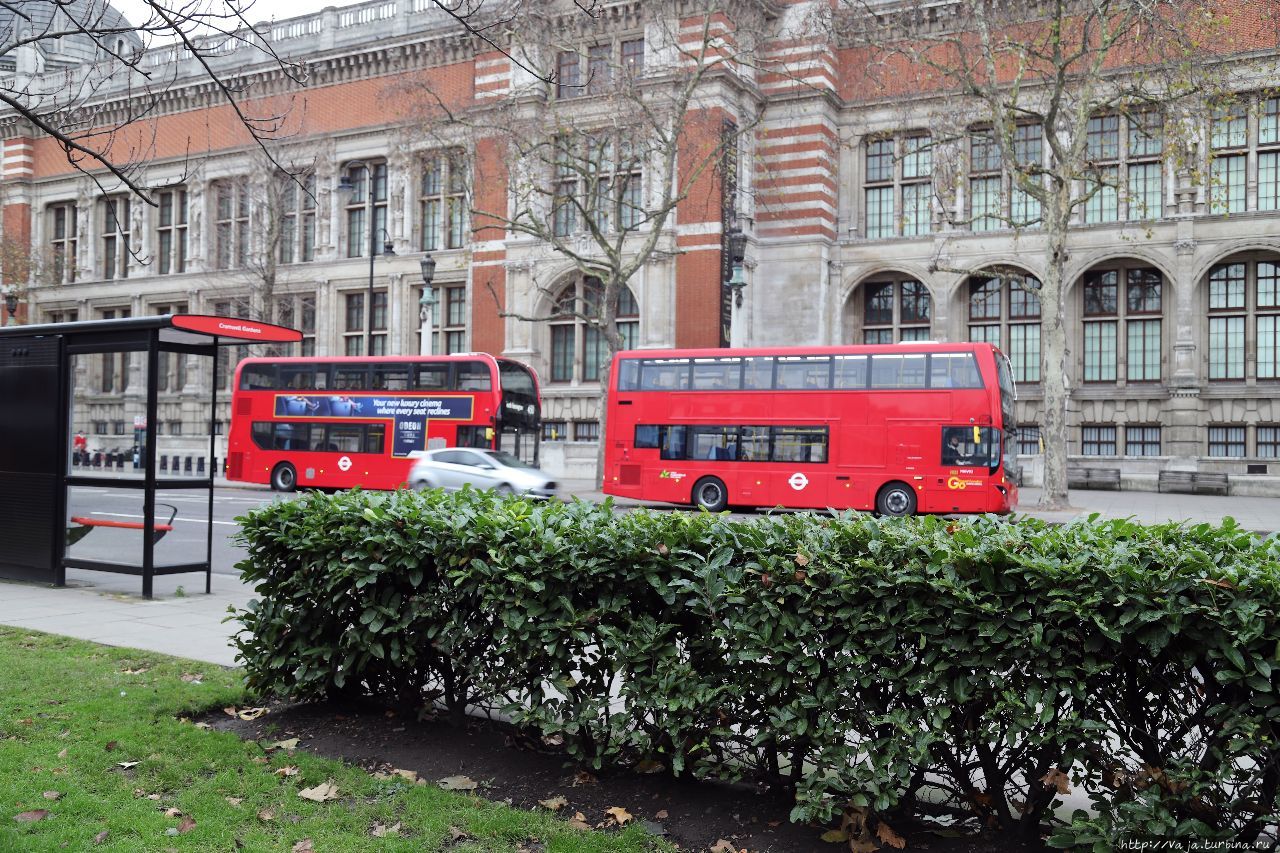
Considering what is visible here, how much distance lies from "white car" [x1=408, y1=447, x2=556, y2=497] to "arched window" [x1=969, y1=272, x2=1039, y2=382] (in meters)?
19.0

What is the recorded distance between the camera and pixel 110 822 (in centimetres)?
428

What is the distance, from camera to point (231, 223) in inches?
1848

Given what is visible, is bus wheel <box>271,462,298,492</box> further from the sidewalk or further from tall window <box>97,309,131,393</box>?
tall window <box>97,309,131,393</box>

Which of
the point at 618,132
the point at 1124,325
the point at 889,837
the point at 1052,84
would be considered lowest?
the point at 889,837

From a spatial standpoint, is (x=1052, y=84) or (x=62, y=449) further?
(x=1052, y=84)

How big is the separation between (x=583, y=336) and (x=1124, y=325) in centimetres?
1834

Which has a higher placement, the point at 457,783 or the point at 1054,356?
the point at 1054,356

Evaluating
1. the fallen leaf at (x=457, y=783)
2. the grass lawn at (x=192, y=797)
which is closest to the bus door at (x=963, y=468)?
the grass lawn at (x=192, y=797)

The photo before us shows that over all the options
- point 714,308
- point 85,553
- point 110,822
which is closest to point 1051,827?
point 110,822

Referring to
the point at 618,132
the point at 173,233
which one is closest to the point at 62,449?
the point at 618,132

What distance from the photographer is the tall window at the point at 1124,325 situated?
1342 inches

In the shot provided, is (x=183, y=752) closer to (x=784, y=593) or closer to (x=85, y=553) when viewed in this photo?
(x=784, y=593)

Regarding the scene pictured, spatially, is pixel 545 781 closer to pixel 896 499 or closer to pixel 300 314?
pixel 896 499

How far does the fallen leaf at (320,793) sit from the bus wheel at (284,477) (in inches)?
1013
